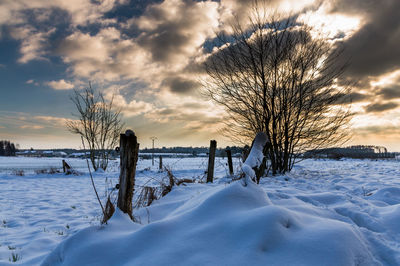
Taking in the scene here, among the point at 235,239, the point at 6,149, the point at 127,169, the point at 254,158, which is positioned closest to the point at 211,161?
the point at 254,158

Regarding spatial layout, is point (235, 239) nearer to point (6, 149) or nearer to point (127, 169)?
point (127, 169)

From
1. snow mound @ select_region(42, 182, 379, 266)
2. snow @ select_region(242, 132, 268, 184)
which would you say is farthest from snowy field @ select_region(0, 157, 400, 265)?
snow @ select_region(242, 132, 268, 184)

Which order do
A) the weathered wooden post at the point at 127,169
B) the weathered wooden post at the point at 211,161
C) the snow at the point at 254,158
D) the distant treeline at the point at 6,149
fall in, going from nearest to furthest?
the snow at the point at 254,158 → the weathered wooden post at the point at 127,169 → the weathered wooden post at the point at 211,161 → the distant treeline at the point at 6,149

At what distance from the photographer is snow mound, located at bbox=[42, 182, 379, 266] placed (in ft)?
5.20

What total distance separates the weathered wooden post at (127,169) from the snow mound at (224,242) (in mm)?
645

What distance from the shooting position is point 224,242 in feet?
5.73

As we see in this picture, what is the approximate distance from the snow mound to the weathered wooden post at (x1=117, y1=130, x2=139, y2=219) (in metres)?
0.65

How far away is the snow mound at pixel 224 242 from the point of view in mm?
1585

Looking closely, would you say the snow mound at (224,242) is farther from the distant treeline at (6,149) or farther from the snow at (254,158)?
the distant treeline at (6,149)

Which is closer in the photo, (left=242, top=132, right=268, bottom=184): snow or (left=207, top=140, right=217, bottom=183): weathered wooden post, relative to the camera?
(left=242, top=132, right=268, bottom=184): snow

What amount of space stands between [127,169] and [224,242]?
64.8 inches

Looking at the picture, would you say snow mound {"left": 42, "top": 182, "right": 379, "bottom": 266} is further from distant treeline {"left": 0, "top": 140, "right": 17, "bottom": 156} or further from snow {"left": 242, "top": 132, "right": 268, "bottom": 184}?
distant treeline {"left": 0, "top": 140, "right": 17, "bottom": 156}

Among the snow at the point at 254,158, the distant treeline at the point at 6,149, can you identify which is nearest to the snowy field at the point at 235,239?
the snow at the point at 254,158

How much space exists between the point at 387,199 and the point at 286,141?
450 centimetres
